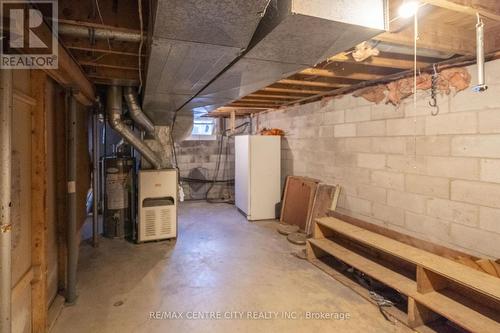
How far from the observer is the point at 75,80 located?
2.18 m

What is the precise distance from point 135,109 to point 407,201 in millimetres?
3052

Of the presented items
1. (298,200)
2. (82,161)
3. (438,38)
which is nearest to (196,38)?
(438,38)

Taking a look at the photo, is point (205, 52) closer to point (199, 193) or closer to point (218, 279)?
point (218, 279)

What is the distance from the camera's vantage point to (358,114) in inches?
131

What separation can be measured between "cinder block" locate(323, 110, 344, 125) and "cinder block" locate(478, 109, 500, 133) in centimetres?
161

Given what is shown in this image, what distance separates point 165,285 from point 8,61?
204 centimetres

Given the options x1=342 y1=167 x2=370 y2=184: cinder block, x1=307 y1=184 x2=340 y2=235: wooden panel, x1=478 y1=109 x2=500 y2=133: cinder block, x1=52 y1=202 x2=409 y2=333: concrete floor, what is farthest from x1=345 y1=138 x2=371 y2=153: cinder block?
x1=52 y1=202 x2=409 y2=333: concrete floor

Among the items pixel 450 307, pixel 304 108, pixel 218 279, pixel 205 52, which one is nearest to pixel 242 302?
pixel 218 279

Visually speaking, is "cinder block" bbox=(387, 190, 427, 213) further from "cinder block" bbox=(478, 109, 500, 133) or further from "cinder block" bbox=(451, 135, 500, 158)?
"cinder block" bbox=(478, 109, 500, 133)

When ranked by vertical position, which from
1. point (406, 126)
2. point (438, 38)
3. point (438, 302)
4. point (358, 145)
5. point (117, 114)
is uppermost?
point (438, 38)

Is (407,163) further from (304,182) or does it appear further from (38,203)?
(38,203)

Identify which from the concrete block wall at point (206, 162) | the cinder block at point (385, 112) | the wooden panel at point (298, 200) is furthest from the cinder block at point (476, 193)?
the concrete block wall at point (206, 162)

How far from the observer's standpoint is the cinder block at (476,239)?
6.73 ft

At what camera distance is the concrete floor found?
2004mm
